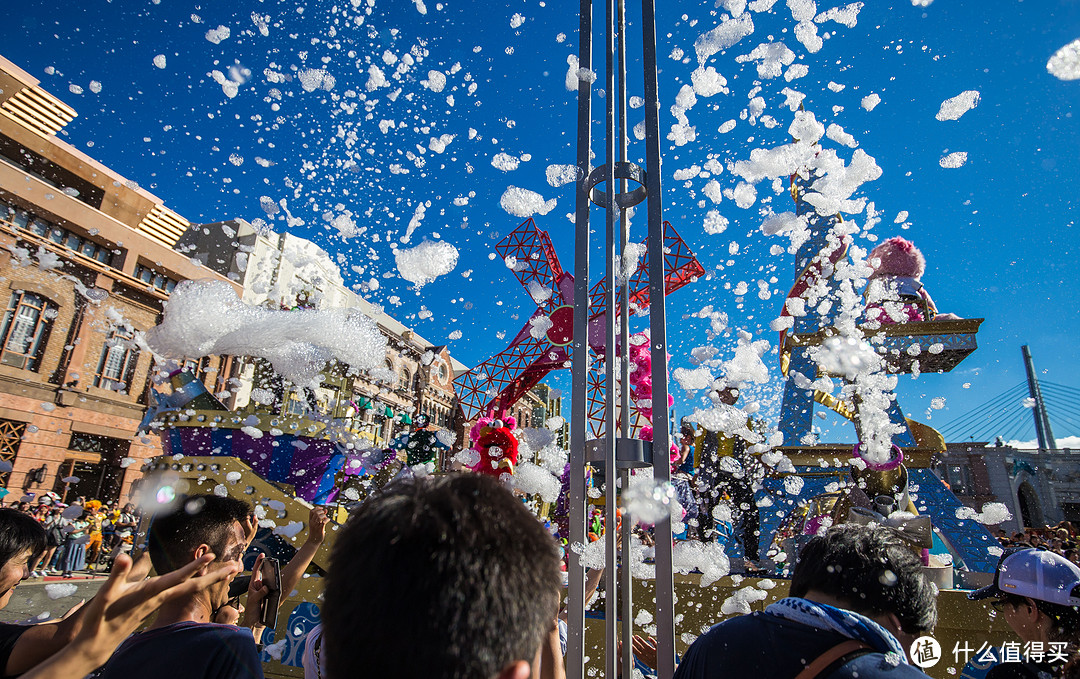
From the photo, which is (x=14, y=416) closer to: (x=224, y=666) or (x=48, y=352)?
(x=48, y=352)

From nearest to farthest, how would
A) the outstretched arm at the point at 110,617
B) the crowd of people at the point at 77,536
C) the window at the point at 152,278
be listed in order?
the outstretched arm at the point at 110,617
the crowd of people at the point at 77,536
the window at the point at 152,278

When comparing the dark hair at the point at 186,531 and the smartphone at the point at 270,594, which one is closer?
the dark hair at the point at 186,531

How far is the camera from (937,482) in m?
5.62

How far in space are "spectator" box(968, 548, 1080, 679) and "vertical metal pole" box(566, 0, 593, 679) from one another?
1.65 metres

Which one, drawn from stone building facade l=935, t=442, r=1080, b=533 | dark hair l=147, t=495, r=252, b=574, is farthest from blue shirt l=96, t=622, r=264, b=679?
stone building facade l=935, t=442, r=1080, b=533

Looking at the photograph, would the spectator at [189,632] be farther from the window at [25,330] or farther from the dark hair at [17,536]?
the window at [25,330]

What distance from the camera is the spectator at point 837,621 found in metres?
1.36

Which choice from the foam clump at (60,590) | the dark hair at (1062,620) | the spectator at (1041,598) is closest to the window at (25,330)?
the foam clump at (60,590)

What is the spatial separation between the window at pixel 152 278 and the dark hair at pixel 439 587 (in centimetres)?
2014

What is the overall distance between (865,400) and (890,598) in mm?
5086

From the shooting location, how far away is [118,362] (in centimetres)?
1697

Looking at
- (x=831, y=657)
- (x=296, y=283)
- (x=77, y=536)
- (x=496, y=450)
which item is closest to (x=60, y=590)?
(x=77, y=536)

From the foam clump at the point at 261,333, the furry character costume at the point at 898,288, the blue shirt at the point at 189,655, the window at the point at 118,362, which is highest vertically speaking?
the window at the point at 118,362

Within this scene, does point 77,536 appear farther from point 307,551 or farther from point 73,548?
point 307,551
